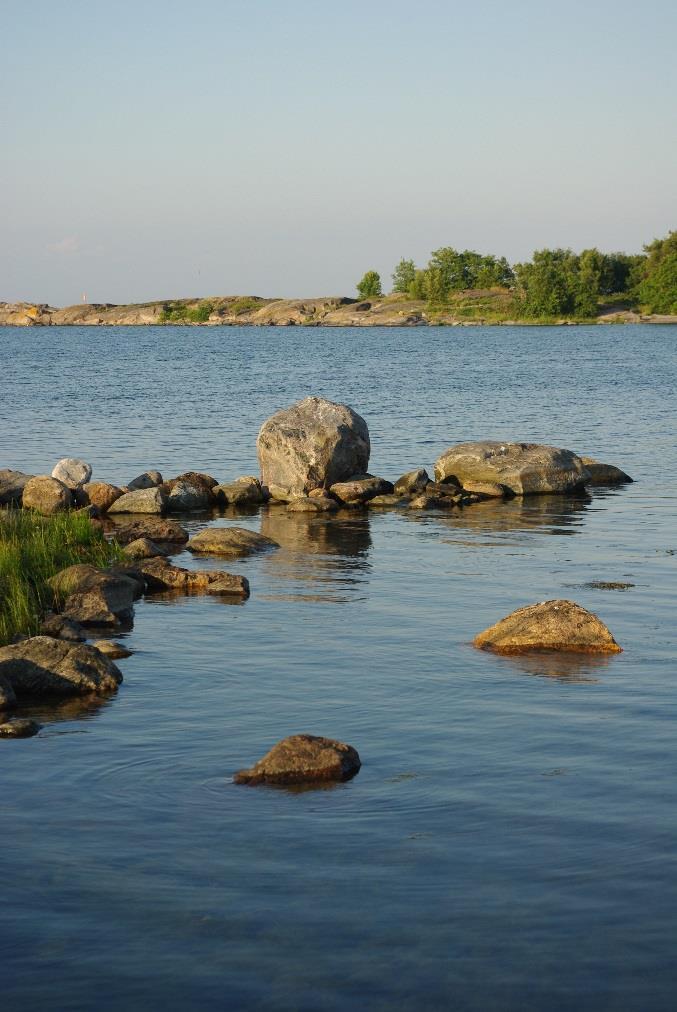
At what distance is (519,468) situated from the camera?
2909 cm

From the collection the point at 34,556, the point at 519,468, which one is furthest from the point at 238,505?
the point at 34,556

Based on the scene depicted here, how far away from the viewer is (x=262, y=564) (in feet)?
68.8

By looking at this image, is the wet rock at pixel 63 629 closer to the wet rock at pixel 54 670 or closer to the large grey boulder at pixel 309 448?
the wet rock at pixel 54 670

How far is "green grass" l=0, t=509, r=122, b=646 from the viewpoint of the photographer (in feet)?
51.7

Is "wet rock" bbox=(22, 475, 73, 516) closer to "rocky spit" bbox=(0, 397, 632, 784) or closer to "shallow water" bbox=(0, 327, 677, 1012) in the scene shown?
"rocky spit" bbox=(0, 397, 632, 784)

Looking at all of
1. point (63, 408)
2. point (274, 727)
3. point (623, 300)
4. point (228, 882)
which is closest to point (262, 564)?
point (274, 727)

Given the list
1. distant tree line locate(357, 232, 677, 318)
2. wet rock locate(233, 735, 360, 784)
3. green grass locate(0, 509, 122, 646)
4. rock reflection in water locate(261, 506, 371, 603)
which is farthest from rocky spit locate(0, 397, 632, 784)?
distant tree line locate(357, 232, 677, 318)

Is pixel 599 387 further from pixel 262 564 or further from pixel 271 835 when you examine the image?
pixel 271 835

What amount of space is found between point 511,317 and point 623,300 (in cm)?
1752

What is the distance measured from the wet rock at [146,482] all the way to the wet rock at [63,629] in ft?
42.1

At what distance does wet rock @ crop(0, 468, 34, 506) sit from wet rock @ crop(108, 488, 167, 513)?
1946mm

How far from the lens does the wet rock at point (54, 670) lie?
13406 mm

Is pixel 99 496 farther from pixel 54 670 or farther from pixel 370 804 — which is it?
pixel 370 804

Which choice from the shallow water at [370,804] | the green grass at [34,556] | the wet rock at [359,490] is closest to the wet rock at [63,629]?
the green grass at [34,556]
